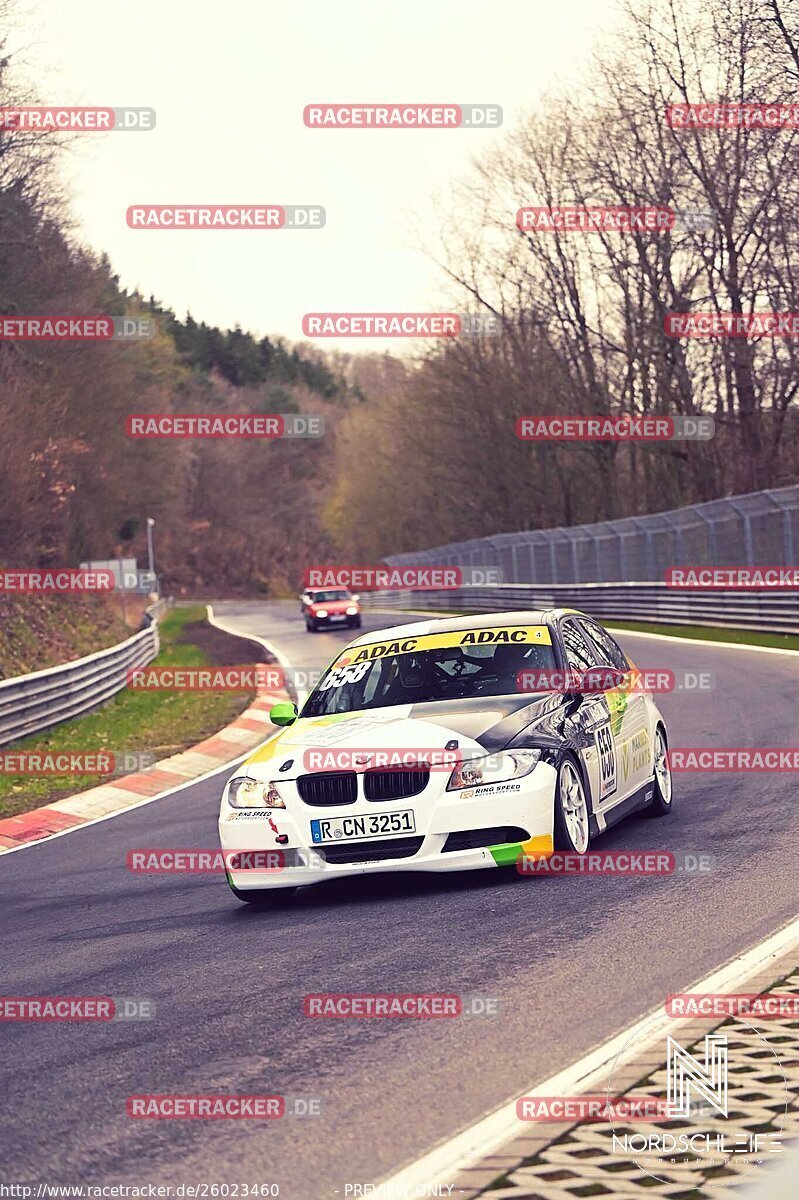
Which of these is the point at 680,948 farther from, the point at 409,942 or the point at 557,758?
the point at 557,758

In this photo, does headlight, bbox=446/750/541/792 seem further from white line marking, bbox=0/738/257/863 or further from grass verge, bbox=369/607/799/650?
grass verge, bbox=369/607/799/650

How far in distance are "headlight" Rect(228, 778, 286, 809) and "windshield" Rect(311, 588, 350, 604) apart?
39026 millimetres

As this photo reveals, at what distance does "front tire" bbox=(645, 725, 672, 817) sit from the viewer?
10.3 m

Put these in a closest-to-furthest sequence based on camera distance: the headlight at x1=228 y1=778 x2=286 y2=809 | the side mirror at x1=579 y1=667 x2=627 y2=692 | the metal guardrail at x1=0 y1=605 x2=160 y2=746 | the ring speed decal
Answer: the headlight at x1=228 y1=778 x2=286 y2=809, the ring speed decal, the side mirror at x1=579 y1=667 x2=627 y2=692, the metal guardrail at x1=0 y1=605 x2=160 y2=746

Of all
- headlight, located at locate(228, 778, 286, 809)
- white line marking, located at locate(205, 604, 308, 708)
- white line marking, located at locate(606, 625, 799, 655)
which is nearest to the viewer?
headlight, located at locate(228, 778, 286, 809)

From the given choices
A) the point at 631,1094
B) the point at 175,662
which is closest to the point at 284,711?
the point at 631,1094

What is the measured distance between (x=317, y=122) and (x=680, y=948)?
57.4 ft

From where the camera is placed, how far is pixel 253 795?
8.40 m

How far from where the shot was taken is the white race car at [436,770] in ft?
26.5

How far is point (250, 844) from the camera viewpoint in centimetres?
830

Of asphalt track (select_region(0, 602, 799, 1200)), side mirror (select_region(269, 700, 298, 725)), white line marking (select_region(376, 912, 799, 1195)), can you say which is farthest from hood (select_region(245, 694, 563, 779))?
white line marking (select_region(376, 912, 799, 1195))

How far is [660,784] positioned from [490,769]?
2.62 metres

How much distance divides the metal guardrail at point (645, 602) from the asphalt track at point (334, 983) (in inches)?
694

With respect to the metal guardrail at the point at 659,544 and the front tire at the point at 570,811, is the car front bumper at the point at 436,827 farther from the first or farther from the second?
the metal guardrail at the point at 659,544
